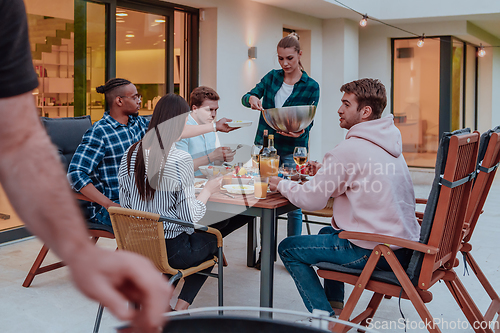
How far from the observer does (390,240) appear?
1.86m

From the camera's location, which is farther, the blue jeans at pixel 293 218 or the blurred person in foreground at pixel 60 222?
the blue jeans at pixel 293 218

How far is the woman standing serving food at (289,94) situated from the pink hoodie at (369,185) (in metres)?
1.17

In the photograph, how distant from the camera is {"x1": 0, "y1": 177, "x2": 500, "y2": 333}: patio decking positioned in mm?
2447

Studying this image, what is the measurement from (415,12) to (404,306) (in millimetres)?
6008

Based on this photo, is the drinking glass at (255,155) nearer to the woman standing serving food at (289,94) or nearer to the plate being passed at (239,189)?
the woman standing serving food at (289,94)

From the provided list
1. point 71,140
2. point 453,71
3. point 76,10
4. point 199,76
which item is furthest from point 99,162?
point 453,71

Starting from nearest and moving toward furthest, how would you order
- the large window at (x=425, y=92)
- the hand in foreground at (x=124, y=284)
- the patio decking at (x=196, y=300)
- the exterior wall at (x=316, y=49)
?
1. the hand in foreground at (x=124, y=284)
2. the patio decking at (x=196, y=300)
3. the exterior wall at (x=316, y=49)
4. the large window at (x=425, y=92)

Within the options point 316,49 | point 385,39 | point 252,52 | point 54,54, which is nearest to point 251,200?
point 54,54

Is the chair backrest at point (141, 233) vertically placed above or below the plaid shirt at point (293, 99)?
below

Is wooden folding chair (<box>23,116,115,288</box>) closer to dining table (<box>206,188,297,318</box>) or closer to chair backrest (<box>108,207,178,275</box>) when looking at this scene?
chair backrest (<box>108,207,178,275</box>)

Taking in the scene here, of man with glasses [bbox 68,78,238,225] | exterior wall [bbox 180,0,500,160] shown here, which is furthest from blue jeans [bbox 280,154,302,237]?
exterior wall [bbox 180,0,500,160]

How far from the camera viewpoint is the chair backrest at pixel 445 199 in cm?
179

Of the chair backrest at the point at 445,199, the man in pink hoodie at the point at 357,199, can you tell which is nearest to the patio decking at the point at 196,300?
the man in pink hoodie at the point at 357,199

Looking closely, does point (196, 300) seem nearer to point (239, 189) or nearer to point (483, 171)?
point (239, 189)
